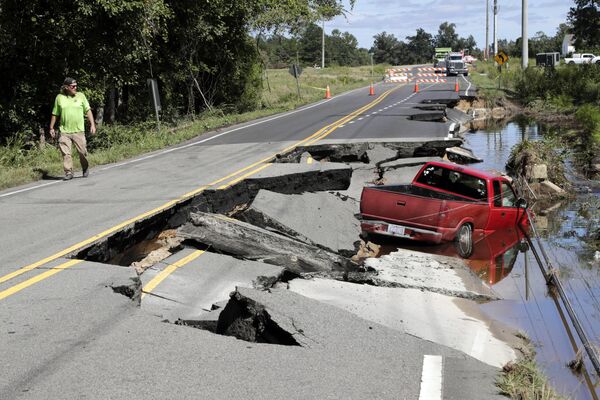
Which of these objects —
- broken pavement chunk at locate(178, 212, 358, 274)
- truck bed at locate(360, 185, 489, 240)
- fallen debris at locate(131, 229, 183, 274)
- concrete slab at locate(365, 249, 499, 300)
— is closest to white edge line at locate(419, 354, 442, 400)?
concrete slab at locate(365, 249, 499, 300)

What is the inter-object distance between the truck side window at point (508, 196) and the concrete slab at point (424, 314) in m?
4.30

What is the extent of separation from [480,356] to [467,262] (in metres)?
4.77

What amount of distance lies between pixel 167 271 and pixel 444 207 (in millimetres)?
4980

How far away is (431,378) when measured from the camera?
16.0ft

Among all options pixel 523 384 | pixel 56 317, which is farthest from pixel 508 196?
pixel 56 317

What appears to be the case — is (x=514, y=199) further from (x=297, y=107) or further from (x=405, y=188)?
(x=297, y=107)

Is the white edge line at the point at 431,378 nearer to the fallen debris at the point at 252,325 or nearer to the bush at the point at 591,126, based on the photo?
the fallen debris at the point at 252,325

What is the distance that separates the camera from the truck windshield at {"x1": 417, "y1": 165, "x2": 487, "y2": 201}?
1198cm

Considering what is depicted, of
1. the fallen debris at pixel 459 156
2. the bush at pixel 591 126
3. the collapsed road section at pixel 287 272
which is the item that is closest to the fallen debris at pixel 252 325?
the collapsed road section at pixel 287 272

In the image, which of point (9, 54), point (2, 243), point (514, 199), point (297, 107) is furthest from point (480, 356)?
point (297, 107)

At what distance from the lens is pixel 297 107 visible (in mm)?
37531

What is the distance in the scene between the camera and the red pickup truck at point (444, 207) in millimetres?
10891

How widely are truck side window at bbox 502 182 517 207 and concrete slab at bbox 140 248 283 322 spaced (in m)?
5.74

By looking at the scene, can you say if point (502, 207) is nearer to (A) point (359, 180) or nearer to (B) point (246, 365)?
(A) point (359, 180)
